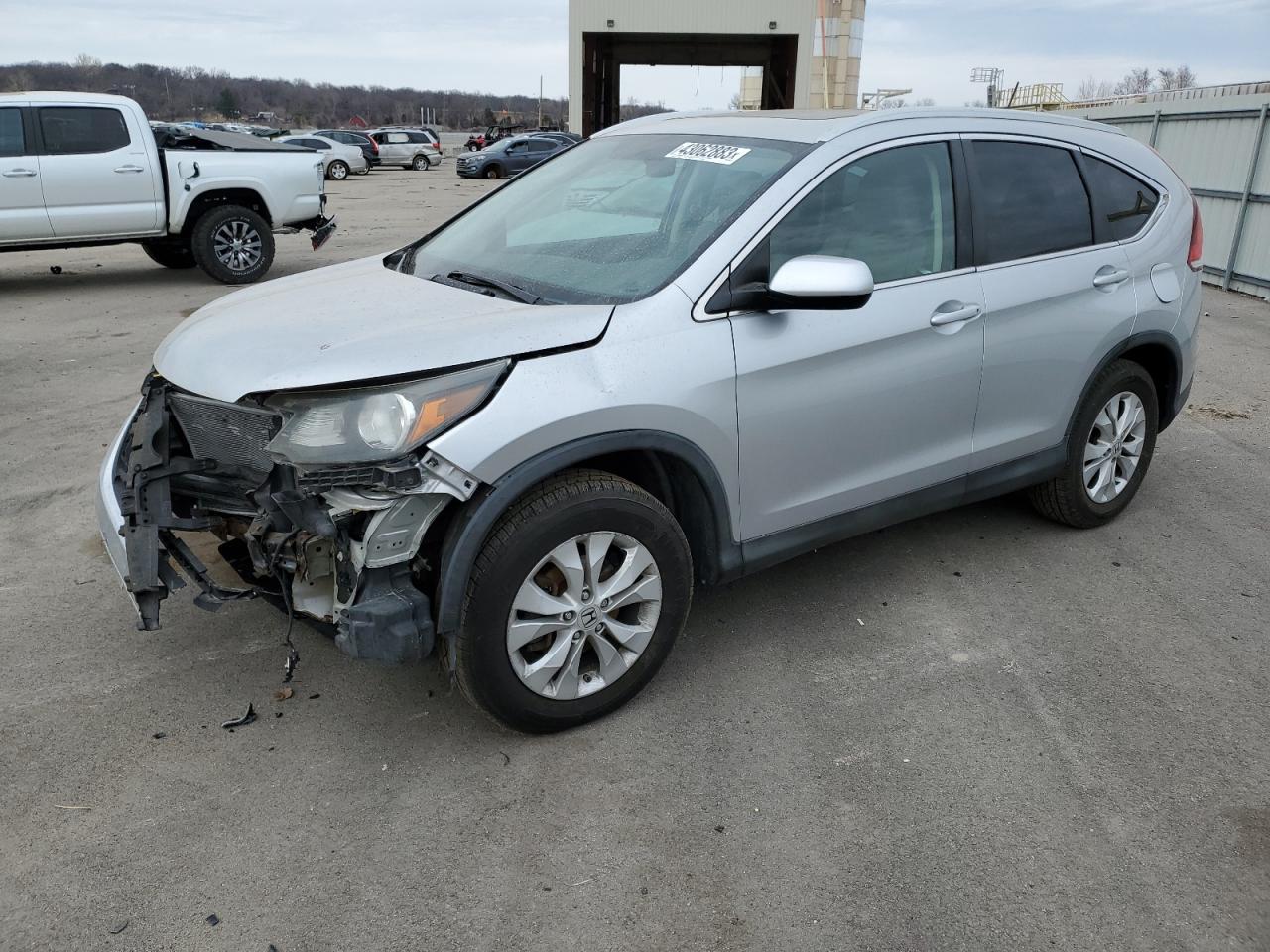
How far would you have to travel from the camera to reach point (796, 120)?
3.77m

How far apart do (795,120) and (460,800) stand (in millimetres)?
2614

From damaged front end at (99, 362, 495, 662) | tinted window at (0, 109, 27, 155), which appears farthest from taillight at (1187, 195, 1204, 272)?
tinted window at (0, 109, 27, 155)

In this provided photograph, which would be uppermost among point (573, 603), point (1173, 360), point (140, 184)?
point (140, 184)

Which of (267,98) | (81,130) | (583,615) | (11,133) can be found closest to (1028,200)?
(583,615)

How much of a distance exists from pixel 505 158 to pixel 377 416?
3088 cm

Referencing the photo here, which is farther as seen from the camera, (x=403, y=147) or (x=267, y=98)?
(x=267, y=98)

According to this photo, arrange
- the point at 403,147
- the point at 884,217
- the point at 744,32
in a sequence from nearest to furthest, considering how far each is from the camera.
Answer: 1. the point at 884,217
2. the point at 744,32
3. the point at 403,147

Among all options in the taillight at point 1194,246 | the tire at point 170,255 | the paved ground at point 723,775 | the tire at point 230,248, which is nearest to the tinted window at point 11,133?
the tire at point 230,248

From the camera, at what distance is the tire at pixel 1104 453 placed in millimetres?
4449

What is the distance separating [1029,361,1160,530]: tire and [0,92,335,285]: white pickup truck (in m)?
8.79

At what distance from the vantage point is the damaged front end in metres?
2.73

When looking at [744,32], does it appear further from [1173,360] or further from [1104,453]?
[1104,453]

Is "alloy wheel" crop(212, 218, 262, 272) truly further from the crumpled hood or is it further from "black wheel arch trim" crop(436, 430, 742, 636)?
"black wheel arch trim" crop(436, 430, 742, 636)

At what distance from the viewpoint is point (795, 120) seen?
375 cm
